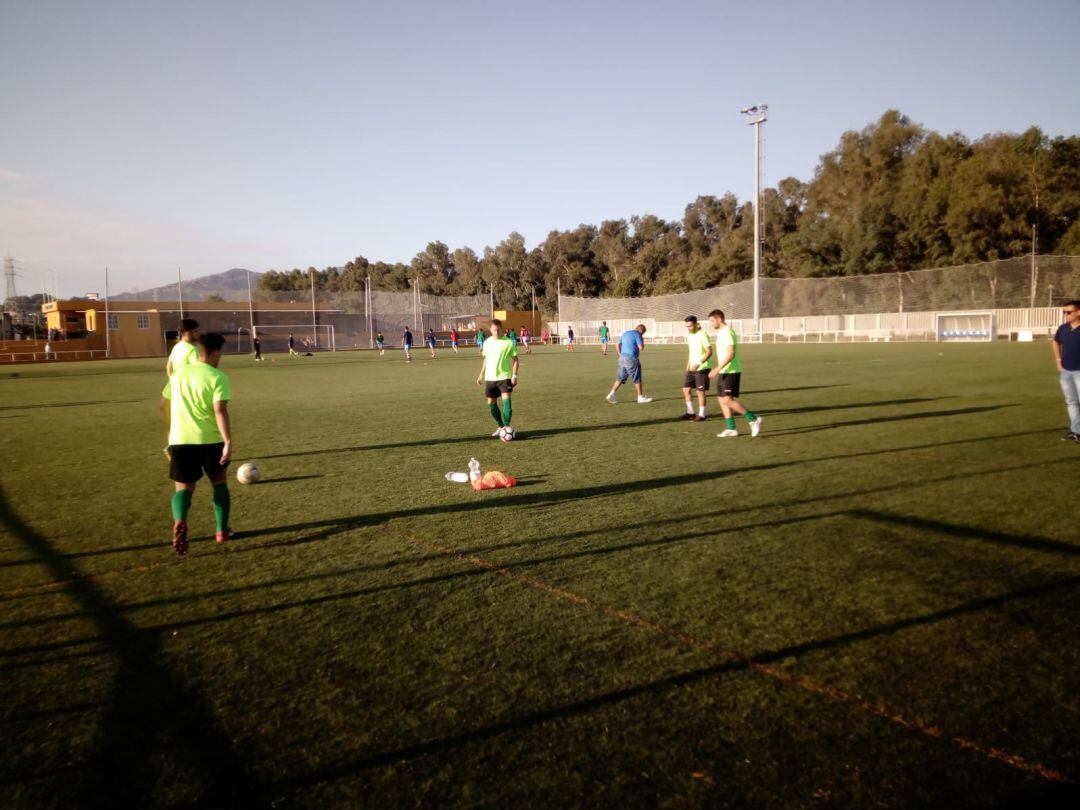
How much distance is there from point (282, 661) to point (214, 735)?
2.27ft

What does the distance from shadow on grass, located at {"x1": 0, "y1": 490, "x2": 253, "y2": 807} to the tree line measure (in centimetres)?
5822

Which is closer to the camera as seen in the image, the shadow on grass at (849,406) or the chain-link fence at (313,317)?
the shadow on grass at (849,406)

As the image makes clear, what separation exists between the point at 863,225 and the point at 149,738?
66.1 metres

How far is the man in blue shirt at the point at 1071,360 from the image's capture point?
943 cm

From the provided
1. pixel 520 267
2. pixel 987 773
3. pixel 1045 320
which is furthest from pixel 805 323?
pixel 520 267

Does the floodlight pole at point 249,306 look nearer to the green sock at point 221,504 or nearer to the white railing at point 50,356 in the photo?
the white railing at point 50,356

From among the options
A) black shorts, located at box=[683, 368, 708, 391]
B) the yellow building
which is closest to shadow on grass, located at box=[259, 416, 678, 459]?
black shorts, located at box=[683, 368, 708, 391]

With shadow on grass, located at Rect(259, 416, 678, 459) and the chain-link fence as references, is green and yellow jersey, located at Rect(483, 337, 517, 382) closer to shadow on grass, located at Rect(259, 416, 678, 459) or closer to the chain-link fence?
shadow on grass, located at Rect(259, 416, 678, 459)

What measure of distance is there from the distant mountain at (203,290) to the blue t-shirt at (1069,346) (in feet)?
180

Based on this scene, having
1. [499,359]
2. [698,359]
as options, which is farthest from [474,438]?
[698,359]

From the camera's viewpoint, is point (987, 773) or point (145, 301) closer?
point (987, 773)

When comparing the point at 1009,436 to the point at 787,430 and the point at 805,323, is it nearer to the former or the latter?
the point at 787,430

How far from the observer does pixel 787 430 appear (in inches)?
446

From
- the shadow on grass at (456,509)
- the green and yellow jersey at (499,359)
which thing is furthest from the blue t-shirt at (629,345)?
the shadow on grass at (456,509)
